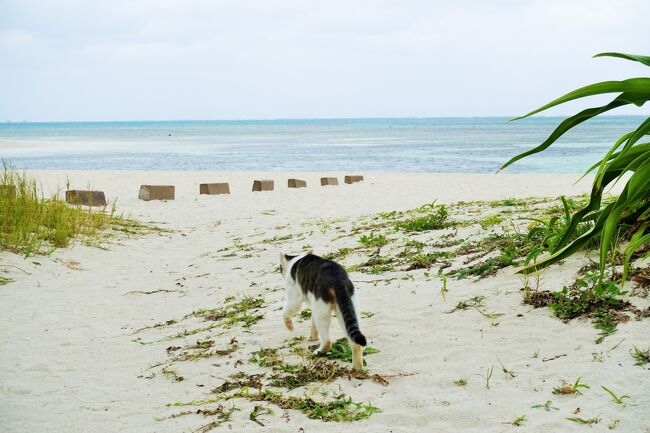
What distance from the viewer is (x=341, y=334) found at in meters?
4.61

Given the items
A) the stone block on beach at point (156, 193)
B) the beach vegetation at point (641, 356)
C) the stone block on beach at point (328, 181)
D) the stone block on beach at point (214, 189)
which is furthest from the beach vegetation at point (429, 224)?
the stone block on beach at point (328, 181)

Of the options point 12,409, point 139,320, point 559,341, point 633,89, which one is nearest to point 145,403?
point 12,409

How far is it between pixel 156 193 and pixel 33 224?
19.4 ft

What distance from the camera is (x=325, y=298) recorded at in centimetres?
386

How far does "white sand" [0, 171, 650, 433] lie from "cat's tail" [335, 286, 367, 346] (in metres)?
0.31

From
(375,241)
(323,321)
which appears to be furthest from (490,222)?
(323,321)

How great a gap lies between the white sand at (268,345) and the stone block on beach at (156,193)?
6.04 metres

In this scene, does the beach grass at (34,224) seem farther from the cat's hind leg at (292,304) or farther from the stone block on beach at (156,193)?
the stone block on beach at (156,193)

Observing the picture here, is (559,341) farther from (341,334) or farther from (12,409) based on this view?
(12,409)

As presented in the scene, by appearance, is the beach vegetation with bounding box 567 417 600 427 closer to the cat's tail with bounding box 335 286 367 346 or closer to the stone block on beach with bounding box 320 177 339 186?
the cat's tail with bounding box 335 286 367 346

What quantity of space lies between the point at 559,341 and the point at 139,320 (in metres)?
3.76

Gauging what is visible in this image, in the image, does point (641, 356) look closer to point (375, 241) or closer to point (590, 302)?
point (590, 302)

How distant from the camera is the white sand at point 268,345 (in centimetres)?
322

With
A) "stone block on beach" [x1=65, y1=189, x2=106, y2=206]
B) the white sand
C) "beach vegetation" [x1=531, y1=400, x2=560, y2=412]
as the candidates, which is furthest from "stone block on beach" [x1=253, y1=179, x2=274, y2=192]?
"beach vegetation" [x1=531, y1=400, x2=560, y2=412]
